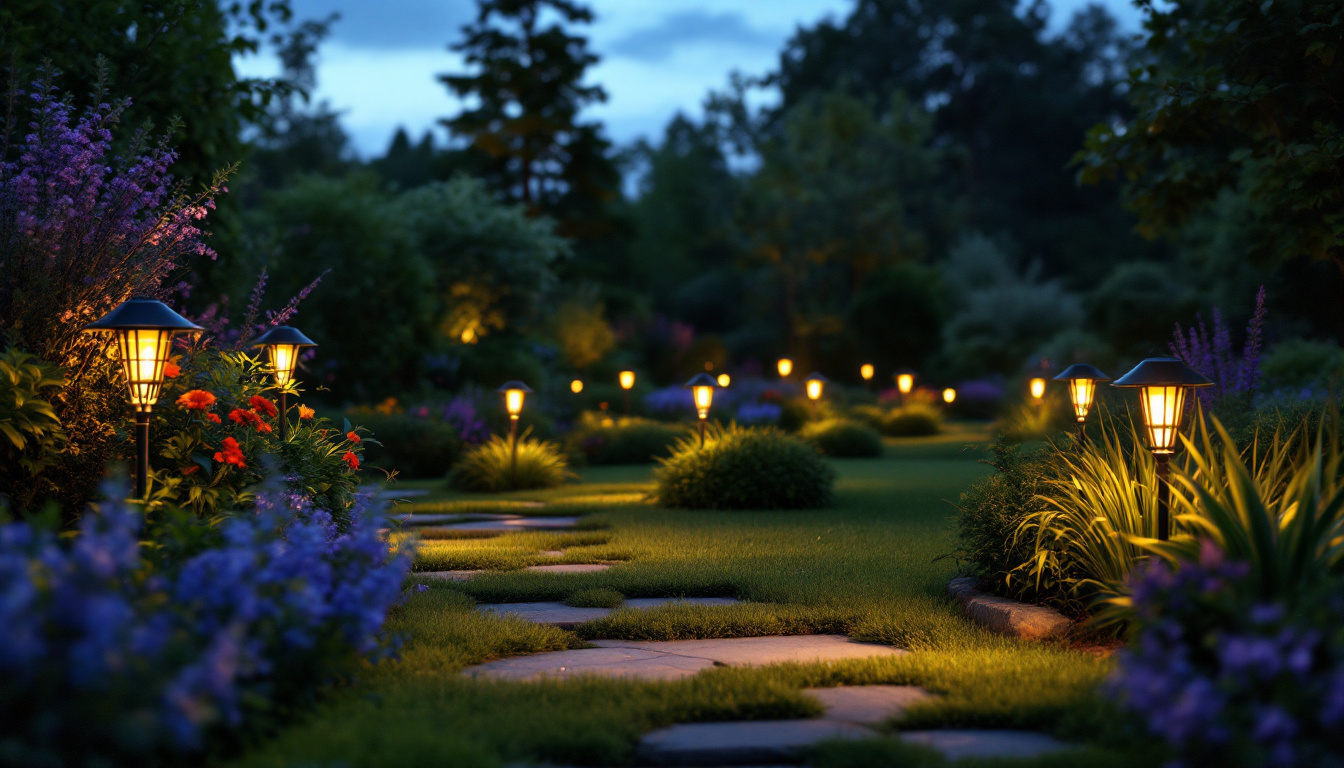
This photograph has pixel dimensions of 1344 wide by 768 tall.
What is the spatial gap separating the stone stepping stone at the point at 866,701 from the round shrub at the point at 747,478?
264 inches

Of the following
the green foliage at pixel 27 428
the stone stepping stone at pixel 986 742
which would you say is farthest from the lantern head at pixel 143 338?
the stone stepping stone at pixel 986 742

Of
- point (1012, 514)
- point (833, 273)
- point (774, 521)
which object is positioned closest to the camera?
point (1012, 514)

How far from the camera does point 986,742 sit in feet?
10.8

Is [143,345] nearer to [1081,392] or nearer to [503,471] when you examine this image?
[1081,392]

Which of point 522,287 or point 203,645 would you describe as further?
point 522,287

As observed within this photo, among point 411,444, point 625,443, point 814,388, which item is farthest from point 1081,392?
point 625,443

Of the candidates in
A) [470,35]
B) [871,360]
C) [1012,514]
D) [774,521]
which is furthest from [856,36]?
[1012,514]

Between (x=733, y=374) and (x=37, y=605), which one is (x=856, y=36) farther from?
(x=37, y=605)

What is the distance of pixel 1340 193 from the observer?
7.05 meters

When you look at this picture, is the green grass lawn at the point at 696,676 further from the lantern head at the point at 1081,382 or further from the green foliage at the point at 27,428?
the green foliage at the point at 27,428

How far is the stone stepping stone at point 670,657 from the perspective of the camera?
4.24 meters

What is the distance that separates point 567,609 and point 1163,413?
3217 millimetres

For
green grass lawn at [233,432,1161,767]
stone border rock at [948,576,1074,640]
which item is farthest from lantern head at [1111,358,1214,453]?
green grass lawn at [233,432,1161,767]

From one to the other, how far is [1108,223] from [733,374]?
18.4m
